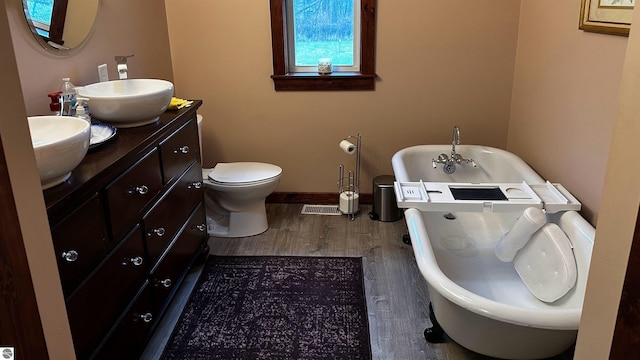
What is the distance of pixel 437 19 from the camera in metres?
3.33

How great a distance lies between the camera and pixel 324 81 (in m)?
3.49

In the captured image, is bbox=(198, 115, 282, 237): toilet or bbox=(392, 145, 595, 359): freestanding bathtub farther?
bbox=(198, 115, 282, 237): toilet

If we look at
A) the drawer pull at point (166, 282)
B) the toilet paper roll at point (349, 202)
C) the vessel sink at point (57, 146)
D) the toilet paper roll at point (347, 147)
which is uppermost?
the vessel sink at point (57, 146)

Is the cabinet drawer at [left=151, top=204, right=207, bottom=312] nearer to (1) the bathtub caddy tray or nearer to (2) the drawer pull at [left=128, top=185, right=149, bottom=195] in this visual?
(2) the drawer pull at [left=128, top=185, right=149, bottom=195]

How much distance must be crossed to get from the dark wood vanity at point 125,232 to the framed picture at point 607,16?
192 cm

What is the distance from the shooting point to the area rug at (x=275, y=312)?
2258 millimetres

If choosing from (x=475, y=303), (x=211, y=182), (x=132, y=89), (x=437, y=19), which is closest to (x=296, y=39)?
(x=437, y=19)

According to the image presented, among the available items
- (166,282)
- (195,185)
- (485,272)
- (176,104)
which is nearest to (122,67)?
(176,104)

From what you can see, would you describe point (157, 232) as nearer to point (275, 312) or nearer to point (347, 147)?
point (275, 312)

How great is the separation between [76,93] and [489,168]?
2.35 m

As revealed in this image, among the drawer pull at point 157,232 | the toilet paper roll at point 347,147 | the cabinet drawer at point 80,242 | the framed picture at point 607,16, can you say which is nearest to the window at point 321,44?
the toilet paper roll at point 347,147

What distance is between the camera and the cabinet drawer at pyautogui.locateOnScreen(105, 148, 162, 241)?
181 cm

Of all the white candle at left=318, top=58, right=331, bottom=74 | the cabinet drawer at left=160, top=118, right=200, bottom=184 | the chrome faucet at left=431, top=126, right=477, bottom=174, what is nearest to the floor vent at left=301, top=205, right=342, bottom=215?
the chrome faucet at left=431, top=126, right=477, bottom=174

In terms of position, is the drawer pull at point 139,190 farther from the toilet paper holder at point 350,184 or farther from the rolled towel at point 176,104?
the toilet paper holder at point 350,184
